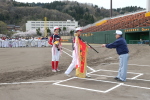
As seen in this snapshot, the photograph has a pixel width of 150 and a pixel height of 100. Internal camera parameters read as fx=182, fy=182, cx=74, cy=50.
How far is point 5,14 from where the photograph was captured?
153 meters

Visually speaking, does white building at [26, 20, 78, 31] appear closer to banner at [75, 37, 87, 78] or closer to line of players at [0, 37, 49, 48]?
line of players at [0, 37, 49, 48]

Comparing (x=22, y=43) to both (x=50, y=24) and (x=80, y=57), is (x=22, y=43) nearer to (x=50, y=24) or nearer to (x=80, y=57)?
(x=80, y=57)

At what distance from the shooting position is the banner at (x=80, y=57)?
6899mm

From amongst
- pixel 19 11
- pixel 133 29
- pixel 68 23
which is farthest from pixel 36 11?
pixel 133 29

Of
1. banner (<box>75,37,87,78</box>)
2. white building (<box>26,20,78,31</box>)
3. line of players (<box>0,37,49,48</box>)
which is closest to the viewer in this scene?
banner (<box>75,37,87,78</box>)

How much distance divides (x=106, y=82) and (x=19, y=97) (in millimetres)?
3040

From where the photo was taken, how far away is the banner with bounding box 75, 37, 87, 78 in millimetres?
6899

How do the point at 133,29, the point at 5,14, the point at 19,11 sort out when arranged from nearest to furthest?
the point at 133,29
the point at 5,14
the point at 19,11

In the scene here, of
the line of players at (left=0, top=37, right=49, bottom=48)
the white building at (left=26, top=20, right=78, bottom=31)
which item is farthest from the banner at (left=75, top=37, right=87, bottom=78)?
the white building at (left=26, top=20, right=78, bottom=31)

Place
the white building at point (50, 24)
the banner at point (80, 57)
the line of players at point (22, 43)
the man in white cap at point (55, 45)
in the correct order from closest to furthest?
the banner at point (80, 57)
the man in white cap at point (55, 45)
the line of players at point (22, 43)
the white building at point (50, 24)

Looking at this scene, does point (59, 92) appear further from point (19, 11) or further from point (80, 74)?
point (19, 11)

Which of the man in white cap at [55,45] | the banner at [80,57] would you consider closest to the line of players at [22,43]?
the man in white cap at [55,45]

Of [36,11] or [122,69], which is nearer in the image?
[122,69]

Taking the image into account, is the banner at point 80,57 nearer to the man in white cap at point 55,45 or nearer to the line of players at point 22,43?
the man in white cap at point 55,45
